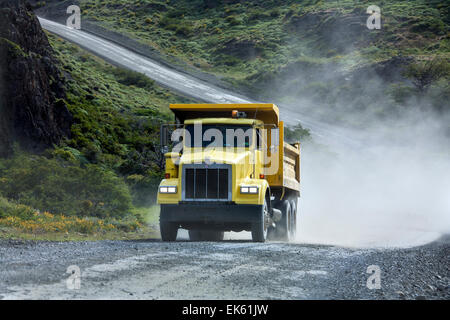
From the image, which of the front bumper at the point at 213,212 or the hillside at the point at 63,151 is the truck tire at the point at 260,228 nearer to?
the front bumper at the point at 213,212

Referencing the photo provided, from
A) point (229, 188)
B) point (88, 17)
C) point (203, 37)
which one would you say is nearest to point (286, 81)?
point (203, 37)

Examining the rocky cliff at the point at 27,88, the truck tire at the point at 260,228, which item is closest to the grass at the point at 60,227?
the truck tire at the point at 260,228

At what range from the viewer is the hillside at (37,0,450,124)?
51062 millimetres

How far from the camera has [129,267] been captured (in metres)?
8.16

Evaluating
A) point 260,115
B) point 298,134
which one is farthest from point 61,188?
point 298,134

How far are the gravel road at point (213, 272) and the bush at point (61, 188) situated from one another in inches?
267

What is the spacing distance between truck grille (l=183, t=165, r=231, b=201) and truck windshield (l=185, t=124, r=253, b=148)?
1223mm

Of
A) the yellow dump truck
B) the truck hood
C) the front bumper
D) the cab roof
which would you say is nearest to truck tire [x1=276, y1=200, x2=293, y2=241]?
the yellow dump truck

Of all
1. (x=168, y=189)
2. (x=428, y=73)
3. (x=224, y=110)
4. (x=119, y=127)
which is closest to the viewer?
(x=168, y=189)

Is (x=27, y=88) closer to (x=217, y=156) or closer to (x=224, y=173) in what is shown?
(x=217, y=156)

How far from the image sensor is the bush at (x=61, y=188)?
18.3 m

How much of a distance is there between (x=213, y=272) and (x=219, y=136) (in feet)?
20.2

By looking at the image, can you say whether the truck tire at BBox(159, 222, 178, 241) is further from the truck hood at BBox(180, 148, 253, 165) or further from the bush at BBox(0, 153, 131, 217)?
the bush at BBox(0, 153, 131, 217)

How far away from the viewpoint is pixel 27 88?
24.0m
